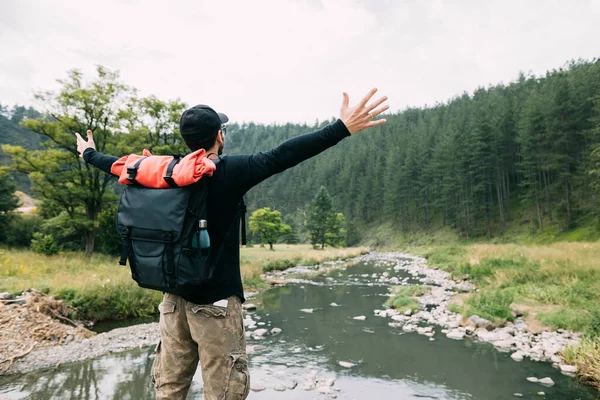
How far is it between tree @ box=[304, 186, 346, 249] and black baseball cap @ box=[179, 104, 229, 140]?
59368 mm

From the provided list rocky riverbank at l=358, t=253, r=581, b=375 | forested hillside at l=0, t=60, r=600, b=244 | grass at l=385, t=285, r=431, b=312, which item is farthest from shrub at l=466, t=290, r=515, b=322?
forested hillside at l=0, t=60, r=600, b=244

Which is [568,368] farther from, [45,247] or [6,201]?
[6,201]

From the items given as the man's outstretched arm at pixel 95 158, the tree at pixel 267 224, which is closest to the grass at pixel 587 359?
the man's outstretched arm at pixel 95 158

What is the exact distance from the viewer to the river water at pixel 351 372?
6.09m

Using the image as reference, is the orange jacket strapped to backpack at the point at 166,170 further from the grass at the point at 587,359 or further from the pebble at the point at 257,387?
the grass at the point at 587,359

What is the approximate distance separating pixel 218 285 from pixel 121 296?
36.3 feet

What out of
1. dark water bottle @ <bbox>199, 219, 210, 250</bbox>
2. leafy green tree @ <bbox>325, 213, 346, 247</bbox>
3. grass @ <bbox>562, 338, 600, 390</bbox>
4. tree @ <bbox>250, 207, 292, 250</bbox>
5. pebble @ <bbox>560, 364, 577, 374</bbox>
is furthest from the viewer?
leafy green tree @ <bbox>325, 213, 346, 247</bbox>

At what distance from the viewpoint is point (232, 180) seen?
2432 mm

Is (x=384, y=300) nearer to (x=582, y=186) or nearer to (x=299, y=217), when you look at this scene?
(x=582, y=186)

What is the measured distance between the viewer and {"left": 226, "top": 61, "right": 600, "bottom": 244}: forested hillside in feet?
153

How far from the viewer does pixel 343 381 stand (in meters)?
6.70

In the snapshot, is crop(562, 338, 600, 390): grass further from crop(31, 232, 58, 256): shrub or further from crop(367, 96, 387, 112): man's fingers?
crop(31, 232, 58, 256): shrub

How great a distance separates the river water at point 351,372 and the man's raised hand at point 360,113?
17.1ft

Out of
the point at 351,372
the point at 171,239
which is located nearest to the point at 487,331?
the point at 351,372
